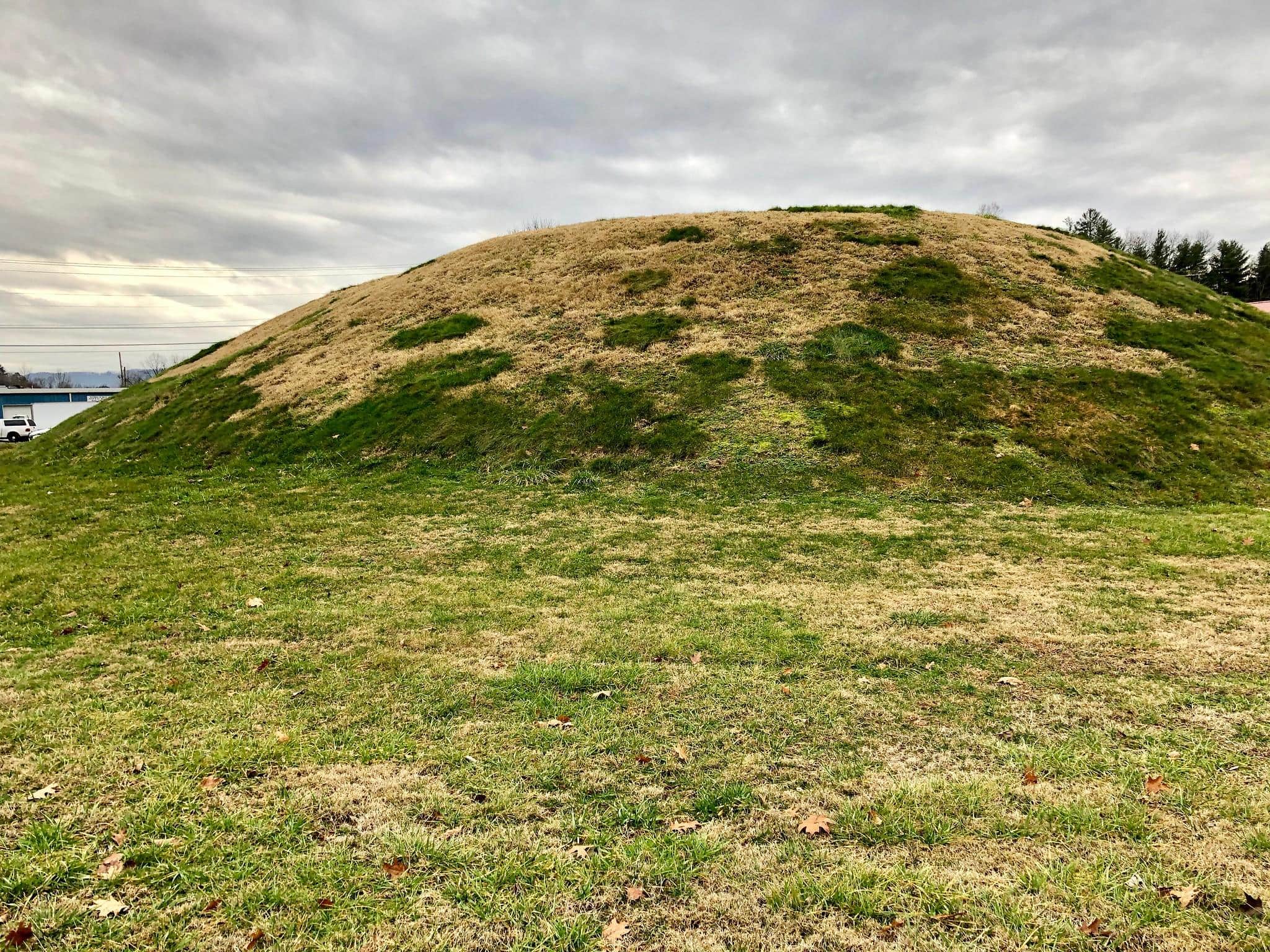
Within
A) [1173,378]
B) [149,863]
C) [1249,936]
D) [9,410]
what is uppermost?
[9,410]

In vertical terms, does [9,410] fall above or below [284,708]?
above

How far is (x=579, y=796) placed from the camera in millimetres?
4074

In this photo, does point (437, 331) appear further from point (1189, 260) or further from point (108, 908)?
point (1189, 260)

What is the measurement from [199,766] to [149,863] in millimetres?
969

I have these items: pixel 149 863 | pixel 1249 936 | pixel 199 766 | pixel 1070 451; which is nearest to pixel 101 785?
pixel 199 766

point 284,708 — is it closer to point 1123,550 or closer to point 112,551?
point 112,551

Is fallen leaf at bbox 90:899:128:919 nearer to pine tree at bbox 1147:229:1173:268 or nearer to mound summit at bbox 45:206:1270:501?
mound summit at bbox 45:206:1270:501

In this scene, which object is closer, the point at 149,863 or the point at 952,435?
the point at 149,863

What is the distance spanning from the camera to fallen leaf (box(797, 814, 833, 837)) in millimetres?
3715

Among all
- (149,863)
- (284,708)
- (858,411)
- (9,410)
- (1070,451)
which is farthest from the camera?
(9,410)

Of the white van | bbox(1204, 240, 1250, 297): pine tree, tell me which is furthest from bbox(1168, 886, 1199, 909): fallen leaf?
bbox(1204, 240, 1250, 297): pine tree

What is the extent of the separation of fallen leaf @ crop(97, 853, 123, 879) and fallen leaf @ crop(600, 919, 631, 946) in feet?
8.36

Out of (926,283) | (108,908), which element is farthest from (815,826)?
(926,283)

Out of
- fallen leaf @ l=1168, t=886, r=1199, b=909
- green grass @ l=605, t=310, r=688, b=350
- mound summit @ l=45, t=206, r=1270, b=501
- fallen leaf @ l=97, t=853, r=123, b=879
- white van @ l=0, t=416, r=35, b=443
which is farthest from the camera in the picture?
white van @ l=0, t=416, r=35, b=443
